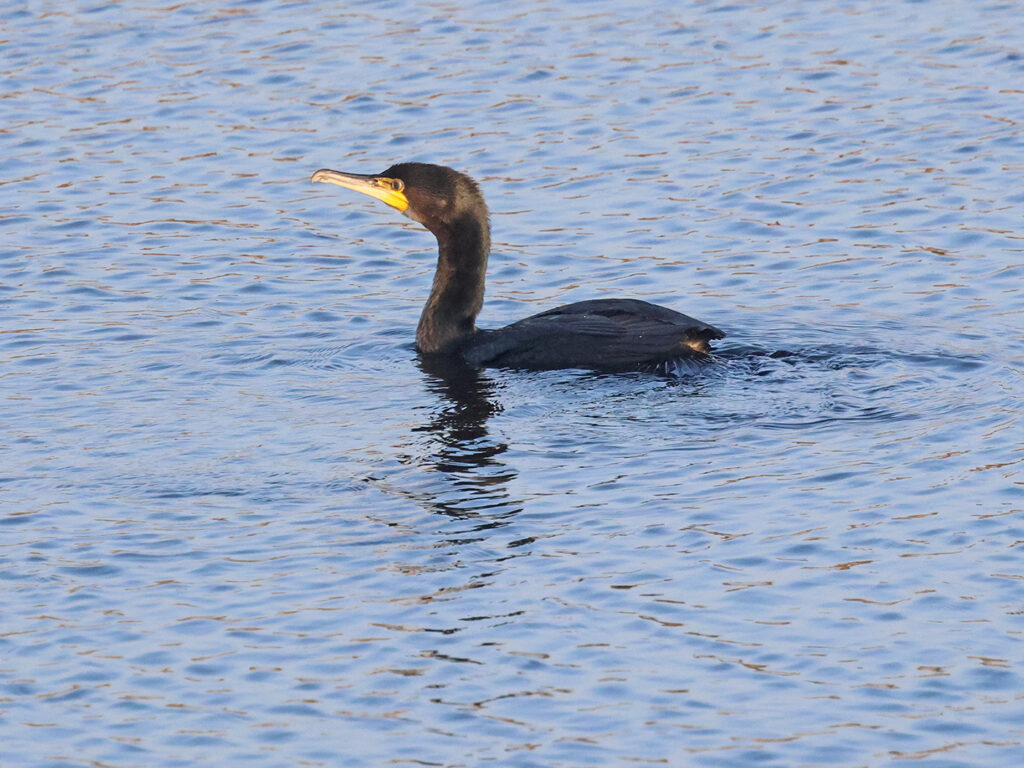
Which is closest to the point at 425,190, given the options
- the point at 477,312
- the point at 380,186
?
the point at 380,186

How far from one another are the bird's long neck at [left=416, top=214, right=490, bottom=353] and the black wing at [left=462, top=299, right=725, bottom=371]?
0.58m

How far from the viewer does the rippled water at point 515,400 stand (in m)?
6.49

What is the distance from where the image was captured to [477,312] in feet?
36.5

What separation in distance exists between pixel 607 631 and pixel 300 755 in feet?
4.59

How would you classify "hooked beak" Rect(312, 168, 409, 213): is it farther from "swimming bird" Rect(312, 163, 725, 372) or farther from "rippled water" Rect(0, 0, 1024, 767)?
"rippled water" Rect(0, 0, 1024, 767)

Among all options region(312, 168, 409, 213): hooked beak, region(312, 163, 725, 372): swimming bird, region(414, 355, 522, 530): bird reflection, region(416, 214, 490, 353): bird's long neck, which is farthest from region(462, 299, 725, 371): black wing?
region(312, 168, 409, 213): hooked beak

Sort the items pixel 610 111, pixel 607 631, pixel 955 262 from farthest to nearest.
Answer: pixel 610 111 < pixel 955 262 < pixel 607 631

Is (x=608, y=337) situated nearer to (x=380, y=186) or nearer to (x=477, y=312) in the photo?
(x=477, y=312)

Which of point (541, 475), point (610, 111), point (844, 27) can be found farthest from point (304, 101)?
point (541, 475)

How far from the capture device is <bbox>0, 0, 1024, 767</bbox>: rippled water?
649 centimetres

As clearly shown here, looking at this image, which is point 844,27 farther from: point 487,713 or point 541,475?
point 487,713

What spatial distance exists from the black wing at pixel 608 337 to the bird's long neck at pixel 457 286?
58 cm

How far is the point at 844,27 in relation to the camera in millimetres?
16656

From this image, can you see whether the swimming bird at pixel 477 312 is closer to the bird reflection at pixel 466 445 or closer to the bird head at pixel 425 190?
the bird head at pixel 425 190
